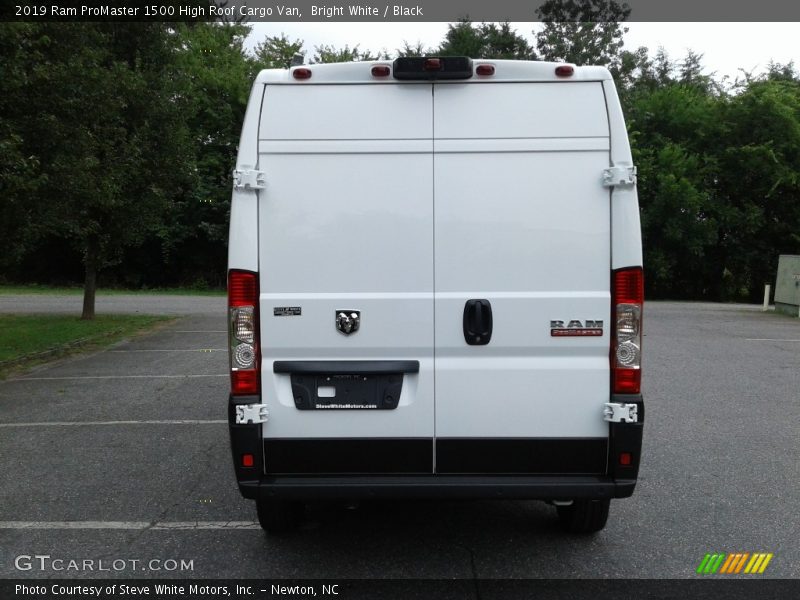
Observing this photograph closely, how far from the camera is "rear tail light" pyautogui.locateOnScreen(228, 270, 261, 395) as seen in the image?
12.6ft

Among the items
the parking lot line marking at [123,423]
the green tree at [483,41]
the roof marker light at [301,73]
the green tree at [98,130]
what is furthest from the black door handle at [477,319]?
the green tree at [483,41]

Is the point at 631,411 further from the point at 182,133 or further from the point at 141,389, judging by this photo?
the point at 182,133

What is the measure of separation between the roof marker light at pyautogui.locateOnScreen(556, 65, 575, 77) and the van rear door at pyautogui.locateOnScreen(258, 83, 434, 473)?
680 millimetres

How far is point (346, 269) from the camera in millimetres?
3865

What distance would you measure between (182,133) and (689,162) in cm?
2418

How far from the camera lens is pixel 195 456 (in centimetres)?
657

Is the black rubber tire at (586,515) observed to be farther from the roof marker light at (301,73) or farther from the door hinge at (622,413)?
the roof marker light at (301,73)

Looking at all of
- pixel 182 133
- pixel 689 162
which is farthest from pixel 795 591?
pixel 689 162

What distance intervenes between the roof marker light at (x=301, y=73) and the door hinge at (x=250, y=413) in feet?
5.35

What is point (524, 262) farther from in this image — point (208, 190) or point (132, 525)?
point (208, 190)

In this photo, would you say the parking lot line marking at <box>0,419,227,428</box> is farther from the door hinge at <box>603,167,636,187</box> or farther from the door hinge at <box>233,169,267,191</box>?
the door hinge at <box>603,167,636,187</box>

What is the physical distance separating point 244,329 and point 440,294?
959mm

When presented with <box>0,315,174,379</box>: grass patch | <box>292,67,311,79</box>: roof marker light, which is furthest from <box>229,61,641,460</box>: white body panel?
<box>0,315,174,379</box>: grass patch

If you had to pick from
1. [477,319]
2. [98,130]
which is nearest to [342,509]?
[477,319]
